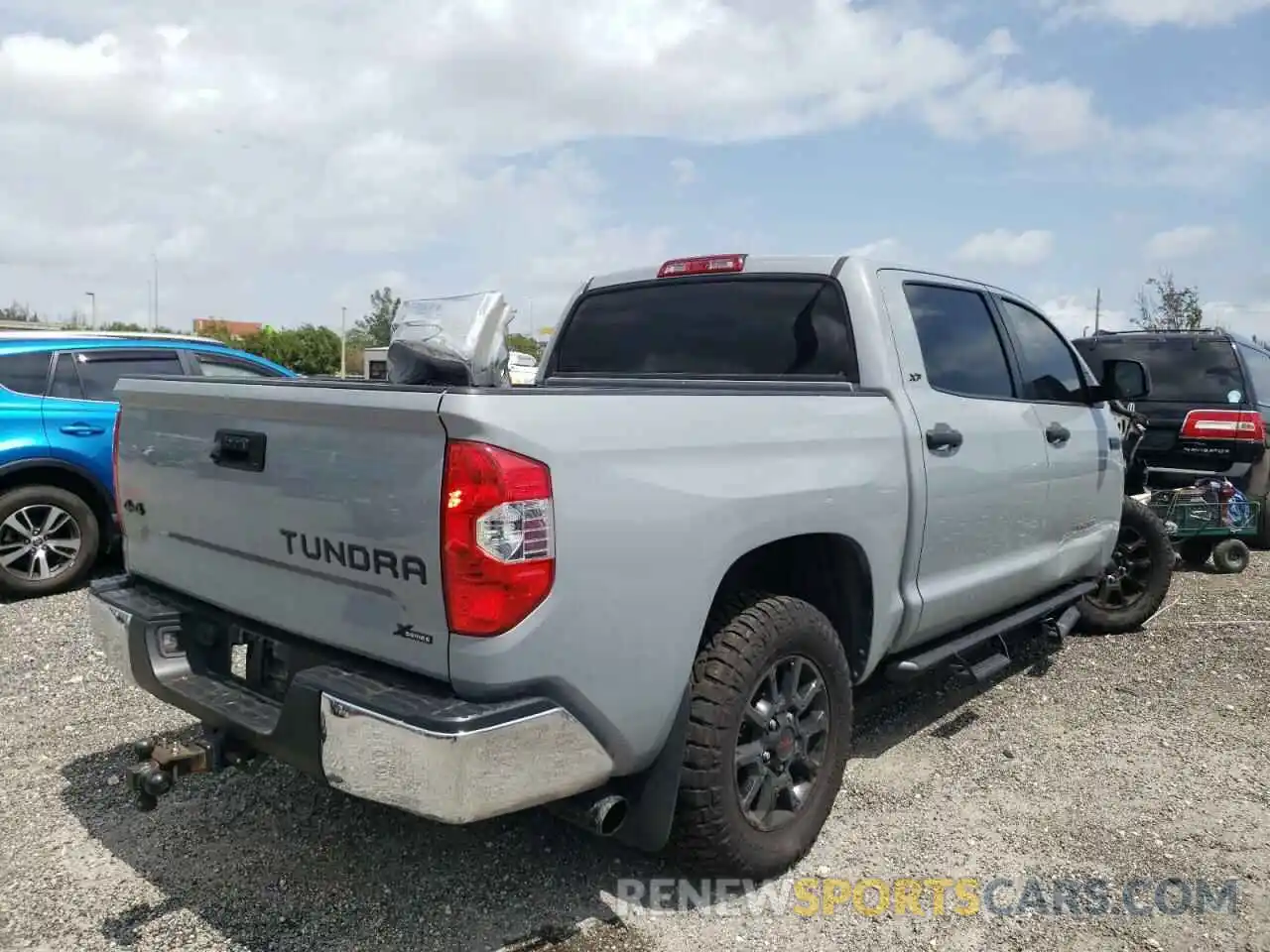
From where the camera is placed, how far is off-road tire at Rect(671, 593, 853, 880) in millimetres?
2701

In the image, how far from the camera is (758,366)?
3.80 meters

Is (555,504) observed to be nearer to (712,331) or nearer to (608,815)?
(608,815)

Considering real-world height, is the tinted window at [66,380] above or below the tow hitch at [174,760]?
above

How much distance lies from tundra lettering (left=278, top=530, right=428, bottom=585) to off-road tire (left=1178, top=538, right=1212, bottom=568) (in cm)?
712

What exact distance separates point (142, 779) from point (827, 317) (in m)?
2.63

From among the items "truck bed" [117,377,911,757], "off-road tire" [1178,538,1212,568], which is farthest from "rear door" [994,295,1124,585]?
"off-road tire" [1178,538,1212,568]

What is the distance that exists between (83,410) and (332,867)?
4.81 metres

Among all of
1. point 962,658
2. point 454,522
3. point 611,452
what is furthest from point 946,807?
point 454,522

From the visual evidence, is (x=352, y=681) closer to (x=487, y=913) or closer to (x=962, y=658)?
(x=487, y=913)

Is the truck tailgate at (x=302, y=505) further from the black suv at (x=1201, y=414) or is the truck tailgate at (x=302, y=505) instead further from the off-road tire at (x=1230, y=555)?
the off-road tire at (x=1230, y=555)

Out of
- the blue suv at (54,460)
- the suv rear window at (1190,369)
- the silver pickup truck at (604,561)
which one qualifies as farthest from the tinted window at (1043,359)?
the blue suv at (54,460)

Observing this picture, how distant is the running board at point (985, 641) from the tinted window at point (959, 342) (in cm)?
98

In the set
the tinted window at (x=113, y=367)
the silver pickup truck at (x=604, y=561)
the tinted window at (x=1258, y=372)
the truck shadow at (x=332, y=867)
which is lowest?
the truck shadow at (x=332, y=867)

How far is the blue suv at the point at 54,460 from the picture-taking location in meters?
6.37
